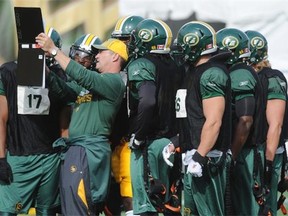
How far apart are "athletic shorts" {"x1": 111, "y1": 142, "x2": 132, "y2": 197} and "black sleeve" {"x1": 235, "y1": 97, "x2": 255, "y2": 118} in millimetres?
1081

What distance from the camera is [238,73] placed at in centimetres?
765

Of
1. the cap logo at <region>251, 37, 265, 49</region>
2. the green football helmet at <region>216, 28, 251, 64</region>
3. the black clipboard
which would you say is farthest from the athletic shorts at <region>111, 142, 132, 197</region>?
the cap logo at <region>251, 37, 265, 49</region>

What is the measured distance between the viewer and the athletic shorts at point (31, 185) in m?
7.17

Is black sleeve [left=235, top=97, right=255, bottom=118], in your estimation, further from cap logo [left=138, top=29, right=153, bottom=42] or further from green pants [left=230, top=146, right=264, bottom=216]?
cap logo [left=138, top=29, right=153, bottom=42]

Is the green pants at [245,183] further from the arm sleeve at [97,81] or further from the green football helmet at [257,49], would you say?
the arm sleeve at [97,81]

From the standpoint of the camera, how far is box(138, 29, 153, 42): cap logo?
25.2 ft

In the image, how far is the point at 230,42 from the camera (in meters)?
8.02

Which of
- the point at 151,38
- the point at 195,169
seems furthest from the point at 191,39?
the point at 195,169

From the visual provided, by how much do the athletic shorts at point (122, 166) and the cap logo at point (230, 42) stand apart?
4.47 feet

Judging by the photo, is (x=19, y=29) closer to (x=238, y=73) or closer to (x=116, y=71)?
(x=116, y=71)

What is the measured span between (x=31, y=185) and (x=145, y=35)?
173 centimetres

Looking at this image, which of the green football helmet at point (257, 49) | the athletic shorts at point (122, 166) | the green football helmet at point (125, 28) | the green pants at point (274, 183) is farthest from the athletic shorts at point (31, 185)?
the green football helmet at point (257, 49)

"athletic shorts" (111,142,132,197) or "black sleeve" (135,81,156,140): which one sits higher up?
"black sleeve" (135,81,156,140)

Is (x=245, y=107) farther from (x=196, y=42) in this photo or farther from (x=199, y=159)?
(x=199, y=159)
